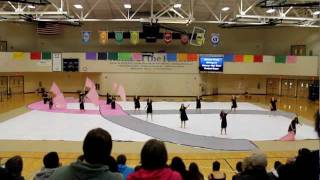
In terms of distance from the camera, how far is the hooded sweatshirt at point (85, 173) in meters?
2.68

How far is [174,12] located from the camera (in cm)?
2608

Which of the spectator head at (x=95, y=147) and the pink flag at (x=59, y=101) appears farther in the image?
the pink flag at (x=59, y=101)

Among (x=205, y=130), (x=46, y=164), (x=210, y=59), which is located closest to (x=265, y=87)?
(x=210, y=59)

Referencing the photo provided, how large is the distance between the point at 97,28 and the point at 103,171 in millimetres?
Result: 37973

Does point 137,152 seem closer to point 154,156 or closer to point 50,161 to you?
point 50,161

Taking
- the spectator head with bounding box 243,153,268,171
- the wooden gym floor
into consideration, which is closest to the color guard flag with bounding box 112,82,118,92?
the wooden gym floor

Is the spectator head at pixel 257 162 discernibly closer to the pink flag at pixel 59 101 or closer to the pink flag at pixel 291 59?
A: the pink flag at pixel 59 101

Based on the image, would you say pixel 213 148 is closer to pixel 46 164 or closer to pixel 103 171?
pixel 46 164

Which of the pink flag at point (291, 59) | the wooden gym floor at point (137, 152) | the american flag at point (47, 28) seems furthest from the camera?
the american flag at point (47, 28)

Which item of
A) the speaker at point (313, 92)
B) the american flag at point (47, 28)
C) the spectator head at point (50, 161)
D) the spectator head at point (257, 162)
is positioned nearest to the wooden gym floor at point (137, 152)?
the spectator head at point (50, 161)

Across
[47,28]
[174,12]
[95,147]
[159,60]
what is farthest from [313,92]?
[95,147]

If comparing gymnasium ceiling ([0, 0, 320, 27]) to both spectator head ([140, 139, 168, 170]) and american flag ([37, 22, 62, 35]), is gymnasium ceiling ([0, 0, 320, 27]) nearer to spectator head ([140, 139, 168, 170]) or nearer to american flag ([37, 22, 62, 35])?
american flag ([37, 22, 62, 35])

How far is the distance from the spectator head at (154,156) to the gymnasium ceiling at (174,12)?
17981 mm

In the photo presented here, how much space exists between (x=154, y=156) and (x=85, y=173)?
0.60 meters
